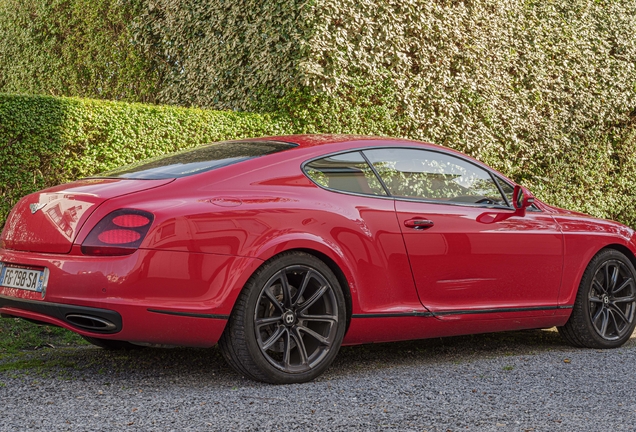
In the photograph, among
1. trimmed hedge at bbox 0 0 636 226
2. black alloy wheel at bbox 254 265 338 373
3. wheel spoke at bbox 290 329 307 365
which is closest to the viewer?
black alloy wheel at bbox 254 265 338 373

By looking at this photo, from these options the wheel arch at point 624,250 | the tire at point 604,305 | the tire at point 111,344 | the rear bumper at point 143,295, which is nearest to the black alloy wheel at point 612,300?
the tire at point 604,305

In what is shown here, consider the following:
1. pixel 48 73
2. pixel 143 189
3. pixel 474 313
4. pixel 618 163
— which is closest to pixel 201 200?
pixel 143 189

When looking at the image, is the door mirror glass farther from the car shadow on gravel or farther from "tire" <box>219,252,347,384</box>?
"tire" <box>219,252,347,384</box>

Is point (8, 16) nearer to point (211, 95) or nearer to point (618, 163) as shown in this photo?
point (211, 95)

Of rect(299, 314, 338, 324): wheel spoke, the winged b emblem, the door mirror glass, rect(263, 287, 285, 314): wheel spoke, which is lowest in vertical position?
rect(299, 314, 338, 324): wheel spoke

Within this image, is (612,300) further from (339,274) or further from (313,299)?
(313,299)

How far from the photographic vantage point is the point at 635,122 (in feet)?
44.3

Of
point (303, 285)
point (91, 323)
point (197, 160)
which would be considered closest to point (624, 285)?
point (303, 285)

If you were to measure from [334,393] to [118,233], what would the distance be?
139cm

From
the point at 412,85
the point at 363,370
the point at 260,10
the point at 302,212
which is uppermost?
the point at 260,10

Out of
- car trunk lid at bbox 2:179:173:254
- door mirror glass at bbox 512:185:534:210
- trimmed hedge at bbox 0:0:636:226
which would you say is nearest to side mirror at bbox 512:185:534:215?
door mirror glass at bbox 512:185:534:210

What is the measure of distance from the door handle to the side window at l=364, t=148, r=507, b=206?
188 mm

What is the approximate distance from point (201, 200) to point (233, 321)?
0.66m

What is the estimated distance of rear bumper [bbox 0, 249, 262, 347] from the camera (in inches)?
159
